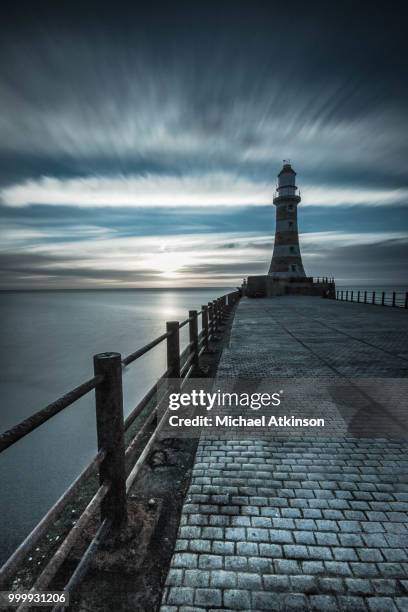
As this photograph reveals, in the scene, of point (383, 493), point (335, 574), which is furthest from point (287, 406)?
point (335, 574)

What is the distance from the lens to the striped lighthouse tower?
130 feet

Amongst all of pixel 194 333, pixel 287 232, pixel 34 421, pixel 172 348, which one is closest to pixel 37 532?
pixel 34 421

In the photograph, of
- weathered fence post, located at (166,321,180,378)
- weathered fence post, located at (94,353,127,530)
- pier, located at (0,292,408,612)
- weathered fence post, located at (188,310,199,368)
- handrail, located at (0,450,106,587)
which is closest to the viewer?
handrail, located at (0,450,106,587)

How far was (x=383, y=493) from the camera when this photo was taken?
2.60 m

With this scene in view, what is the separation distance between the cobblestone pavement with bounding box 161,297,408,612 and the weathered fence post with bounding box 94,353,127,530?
21.8 inches

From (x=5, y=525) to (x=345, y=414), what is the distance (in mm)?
6136

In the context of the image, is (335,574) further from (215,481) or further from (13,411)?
(13,411)

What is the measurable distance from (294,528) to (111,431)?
154 centimetres

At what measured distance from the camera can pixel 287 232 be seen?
39.7 meters

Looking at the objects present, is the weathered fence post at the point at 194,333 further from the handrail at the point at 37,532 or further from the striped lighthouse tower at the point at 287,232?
the striped lighthouse tower at the point at 287,232

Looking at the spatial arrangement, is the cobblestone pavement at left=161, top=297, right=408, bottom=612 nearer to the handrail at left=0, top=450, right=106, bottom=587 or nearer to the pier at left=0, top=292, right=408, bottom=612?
the pier at left=0, top=292, right=408, bottom=612

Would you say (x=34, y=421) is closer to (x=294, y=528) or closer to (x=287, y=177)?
(x=294, y=528)

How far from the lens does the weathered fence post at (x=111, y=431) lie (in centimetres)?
202

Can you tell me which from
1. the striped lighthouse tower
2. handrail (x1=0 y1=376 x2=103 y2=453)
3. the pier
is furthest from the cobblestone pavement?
the striped lighthouse tower
